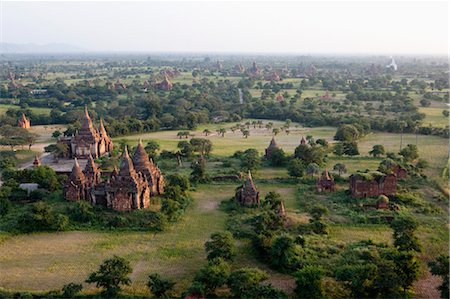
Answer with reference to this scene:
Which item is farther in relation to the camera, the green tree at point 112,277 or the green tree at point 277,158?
the green tree at point 277,158

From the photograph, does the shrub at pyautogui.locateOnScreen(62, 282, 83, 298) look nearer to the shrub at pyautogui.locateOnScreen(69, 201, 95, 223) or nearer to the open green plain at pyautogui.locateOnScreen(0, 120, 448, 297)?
the open green plain at pyautogui.locateOnScreen(0, 120, 448, 297)

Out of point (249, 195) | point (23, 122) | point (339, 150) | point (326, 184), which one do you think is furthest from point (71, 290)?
point (23, 122)

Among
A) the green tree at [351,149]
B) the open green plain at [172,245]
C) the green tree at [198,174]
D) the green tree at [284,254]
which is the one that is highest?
the green tree at [351,149]

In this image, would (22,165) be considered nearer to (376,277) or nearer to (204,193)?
(204,193)

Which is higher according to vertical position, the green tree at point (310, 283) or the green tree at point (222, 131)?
the green tree at point (222, 131)

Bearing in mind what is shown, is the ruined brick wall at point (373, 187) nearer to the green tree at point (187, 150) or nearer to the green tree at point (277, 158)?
the green tree at point (277, 158)

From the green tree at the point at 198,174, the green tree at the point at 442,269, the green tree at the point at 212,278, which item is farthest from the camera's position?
the green tree at the point at 198,174

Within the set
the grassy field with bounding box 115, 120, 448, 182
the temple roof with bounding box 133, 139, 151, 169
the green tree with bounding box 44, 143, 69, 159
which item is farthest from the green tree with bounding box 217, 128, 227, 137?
the temple roof with bounding box 133, 139, 151, 169

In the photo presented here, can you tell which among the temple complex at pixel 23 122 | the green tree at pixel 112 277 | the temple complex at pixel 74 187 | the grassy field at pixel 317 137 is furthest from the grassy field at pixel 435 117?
the temple complex at pixel 23 122
